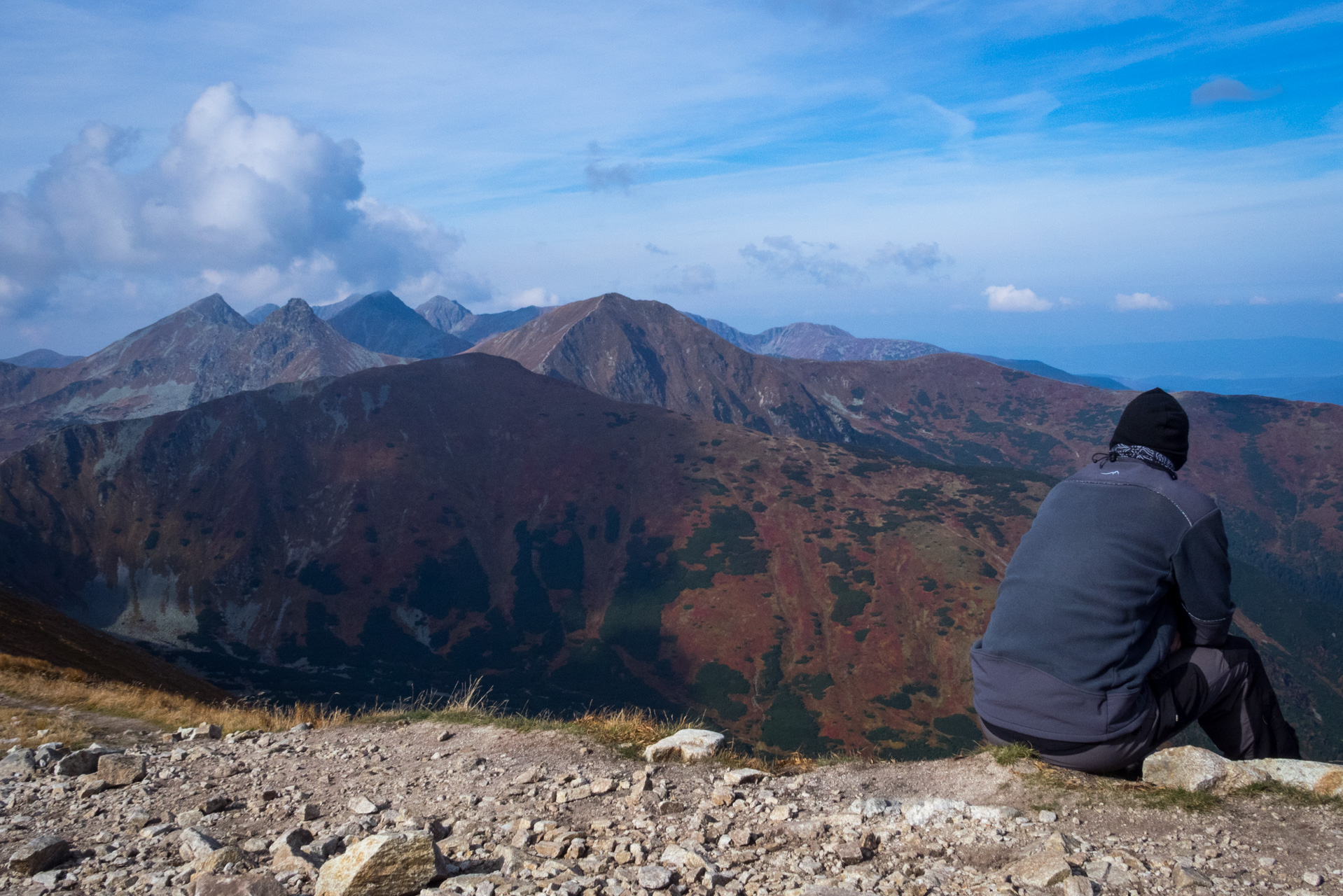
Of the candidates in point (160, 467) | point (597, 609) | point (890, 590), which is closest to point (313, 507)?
point (160, 467)

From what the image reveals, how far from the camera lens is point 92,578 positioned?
385 ft

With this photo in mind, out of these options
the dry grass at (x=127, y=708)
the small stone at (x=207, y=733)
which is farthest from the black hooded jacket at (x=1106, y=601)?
the small stone at (x=207, y=733)

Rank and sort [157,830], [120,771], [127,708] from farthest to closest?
[127,708], [120,771], [157,830]

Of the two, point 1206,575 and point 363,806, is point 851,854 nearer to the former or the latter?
point 1206,575

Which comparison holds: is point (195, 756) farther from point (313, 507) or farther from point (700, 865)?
point (313, 507)

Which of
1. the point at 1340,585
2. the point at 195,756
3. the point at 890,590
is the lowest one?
the point at 1340,585

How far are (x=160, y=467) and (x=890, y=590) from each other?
136272 mm

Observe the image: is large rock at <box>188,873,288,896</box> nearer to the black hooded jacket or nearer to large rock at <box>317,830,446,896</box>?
large rock at <box>317,830,446,896</box>

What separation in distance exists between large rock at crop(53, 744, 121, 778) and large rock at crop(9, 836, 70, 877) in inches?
103

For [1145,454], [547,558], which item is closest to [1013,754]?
[1145,454]

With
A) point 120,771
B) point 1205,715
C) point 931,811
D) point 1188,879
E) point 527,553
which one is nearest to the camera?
point 1188,879

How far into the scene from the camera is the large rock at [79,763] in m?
7.64

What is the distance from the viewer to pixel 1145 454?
538 centimetres

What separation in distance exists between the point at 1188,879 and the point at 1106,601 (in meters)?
1.70
